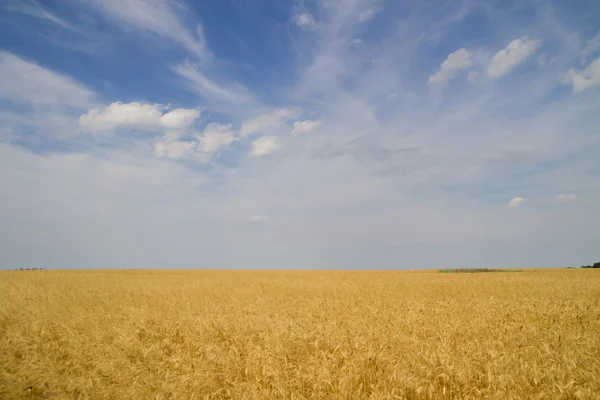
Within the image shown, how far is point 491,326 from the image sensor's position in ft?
27.5

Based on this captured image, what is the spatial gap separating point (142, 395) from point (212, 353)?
1.37 m

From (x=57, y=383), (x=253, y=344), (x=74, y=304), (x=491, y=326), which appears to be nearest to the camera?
(x=57, y=383)

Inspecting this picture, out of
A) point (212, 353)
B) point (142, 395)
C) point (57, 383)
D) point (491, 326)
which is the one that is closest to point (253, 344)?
point (212, 353)

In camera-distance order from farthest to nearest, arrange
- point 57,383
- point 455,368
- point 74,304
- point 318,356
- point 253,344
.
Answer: point 74,304 < point 253,344 < point 318,356 < point 57,383 < point 455,368

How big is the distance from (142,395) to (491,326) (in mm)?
7410

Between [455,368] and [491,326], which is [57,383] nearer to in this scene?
[455,368]

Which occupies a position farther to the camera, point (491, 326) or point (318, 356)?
point (491, 326)

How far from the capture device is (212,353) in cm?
666

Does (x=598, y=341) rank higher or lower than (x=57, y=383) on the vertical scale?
higher

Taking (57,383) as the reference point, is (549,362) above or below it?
above

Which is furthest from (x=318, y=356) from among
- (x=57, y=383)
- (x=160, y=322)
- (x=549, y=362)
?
(x=160, y=322)

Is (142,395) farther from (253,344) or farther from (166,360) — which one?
(253,344)

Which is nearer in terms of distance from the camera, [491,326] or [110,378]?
[110,378]

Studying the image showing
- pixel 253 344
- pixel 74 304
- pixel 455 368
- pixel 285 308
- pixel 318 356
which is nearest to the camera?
pixel 455 368
